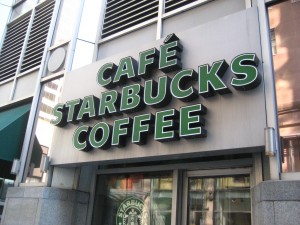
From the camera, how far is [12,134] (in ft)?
31.2

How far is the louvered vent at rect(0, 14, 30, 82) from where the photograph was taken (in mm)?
12234

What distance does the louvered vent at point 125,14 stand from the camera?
882 centimetres

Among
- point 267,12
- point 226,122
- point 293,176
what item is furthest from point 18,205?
point 267,12

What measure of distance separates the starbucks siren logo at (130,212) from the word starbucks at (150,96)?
1.55 meters

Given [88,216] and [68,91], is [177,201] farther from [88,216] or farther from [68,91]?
[68,91]

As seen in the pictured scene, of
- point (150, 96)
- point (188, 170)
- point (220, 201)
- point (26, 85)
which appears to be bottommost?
point (220, 201)

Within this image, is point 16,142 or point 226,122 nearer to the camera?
point 226,122

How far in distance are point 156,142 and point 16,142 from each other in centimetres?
479

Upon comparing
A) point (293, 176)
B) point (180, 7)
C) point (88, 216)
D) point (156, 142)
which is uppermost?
point (180, 7)

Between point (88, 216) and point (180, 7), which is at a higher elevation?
point (180, 7)

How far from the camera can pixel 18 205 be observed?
8.52 meters

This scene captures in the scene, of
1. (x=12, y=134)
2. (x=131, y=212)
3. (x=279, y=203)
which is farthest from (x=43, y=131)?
(x=279, y=203)

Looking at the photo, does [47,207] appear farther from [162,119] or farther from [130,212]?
[162,119]

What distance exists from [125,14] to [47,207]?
203 inches
